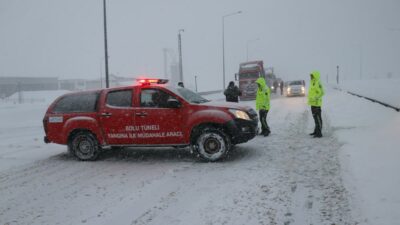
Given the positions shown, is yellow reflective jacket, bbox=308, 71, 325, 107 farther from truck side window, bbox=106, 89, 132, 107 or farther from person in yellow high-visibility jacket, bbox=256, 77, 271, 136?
truck side window, bbox=106, 89, 132, 107

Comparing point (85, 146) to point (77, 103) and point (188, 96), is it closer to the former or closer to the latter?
point (77, 103)

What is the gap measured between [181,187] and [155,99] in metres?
2.81

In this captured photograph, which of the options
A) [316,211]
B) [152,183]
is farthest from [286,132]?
[316,211]

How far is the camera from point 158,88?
9227 millimetres

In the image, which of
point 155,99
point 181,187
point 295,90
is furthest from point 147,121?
point 295,90

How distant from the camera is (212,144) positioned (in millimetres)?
8758

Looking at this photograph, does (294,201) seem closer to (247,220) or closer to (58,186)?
(247,220)

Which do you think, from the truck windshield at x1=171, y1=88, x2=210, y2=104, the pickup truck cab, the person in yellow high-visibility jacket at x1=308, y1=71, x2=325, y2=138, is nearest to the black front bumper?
the pickup truck cab

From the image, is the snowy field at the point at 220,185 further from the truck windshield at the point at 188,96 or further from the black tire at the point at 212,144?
the truck windshield at the point at 188,96

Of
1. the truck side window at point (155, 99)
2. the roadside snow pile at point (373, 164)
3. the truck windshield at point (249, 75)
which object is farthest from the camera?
the truck windshield at point (249, 75)

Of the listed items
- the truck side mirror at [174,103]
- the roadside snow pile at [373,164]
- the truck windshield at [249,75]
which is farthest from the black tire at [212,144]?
the truck windshield at [249,75]

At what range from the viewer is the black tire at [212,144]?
8648 millimetres

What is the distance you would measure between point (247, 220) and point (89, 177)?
3.97 metres

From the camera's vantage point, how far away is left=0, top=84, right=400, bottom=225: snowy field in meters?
5.46
